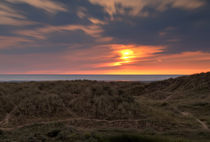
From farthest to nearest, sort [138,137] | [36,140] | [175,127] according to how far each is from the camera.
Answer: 1. [175,127]
2. [138,137]
3. [36,140]

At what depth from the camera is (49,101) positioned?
13547 mm

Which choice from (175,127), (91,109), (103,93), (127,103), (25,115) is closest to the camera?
(175,127)

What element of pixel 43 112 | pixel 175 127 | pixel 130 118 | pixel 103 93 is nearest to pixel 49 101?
pixel 43 112

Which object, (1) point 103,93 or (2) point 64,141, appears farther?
(1) point 103,93

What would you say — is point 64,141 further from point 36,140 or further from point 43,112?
point 43,112

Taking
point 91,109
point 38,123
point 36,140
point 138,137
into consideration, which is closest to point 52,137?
point 36,140

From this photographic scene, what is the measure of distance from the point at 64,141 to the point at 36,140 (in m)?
1.35

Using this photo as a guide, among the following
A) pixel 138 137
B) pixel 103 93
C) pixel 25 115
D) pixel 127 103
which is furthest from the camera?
pixel 103 93

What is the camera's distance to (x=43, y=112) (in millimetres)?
12508

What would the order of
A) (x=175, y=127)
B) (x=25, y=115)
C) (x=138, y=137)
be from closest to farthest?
(x=138, y=137), (x=175, y=127), (x=25, y=115)

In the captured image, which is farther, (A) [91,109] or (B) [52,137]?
(A) [91,109]

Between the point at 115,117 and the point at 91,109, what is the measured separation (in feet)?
7.46

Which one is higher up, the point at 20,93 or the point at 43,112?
the point at 20,93

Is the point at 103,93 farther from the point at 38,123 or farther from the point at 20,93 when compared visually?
the point at 20,93
